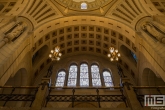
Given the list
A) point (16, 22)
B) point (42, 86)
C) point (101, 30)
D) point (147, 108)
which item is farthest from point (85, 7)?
point (147, 108)

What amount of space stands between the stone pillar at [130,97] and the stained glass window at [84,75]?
9.39 metres

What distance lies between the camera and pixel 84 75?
63.7 feet

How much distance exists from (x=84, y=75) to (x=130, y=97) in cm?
1171

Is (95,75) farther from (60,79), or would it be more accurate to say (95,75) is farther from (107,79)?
(60,79)

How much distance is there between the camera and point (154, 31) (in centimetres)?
1297

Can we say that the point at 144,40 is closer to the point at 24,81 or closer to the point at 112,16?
the point at 112,16

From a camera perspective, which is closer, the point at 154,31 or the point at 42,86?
the point at 42,86

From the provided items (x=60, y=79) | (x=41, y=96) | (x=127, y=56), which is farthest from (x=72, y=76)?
(x=41, y=96)

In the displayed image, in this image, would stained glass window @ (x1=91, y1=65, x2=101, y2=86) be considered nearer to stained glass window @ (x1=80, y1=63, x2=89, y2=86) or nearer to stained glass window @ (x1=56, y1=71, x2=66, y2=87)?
stained glass window @ (x1=80, y1=63, x2=89, y2=86)

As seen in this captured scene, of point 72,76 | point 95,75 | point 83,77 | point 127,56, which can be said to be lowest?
point 83,77

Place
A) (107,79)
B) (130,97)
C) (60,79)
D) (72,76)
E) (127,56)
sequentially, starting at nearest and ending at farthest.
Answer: (130,97), (107,79), (60,79), (72,76), (127,56)

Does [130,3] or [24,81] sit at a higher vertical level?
[130,3]

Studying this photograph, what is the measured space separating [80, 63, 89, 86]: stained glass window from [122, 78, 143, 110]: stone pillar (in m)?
9.39

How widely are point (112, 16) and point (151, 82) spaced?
23.9 feet
